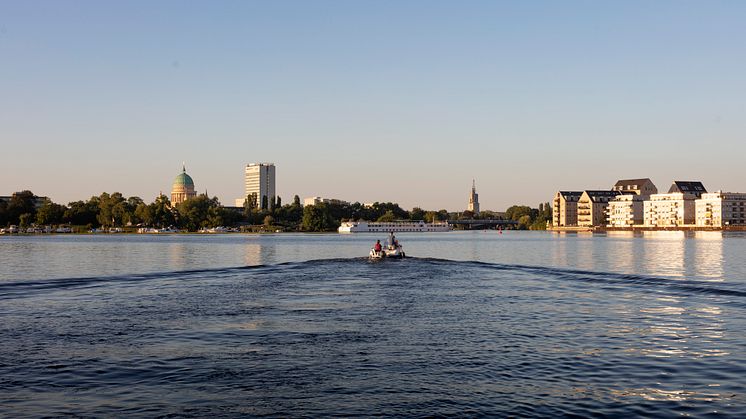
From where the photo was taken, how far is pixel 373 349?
29.5 m

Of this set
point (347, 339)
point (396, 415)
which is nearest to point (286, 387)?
point (396, 415)

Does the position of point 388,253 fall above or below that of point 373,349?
above

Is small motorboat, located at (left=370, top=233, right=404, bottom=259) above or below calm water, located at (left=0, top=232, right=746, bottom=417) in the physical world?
above

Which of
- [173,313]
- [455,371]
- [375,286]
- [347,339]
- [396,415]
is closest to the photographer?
[396,415]

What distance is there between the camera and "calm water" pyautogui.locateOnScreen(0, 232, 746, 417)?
21641mm

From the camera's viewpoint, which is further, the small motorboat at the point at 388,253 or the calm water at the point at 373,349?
the small motorboat at the point at 388,253

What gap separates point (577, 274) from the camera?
6788cm

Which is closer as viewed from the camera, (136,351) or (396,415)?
(396,415)

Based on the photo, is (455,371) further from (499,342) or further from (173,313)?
(173,313)

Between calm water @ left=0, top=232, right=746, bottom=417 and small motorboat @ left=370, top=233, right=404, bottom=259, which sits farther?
small motorboat @ left=370, top=233, right=404, bottom=259

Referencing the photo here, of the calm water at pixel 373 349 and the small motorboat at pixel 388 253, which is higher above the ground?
the small motorboat at pixel 388 253

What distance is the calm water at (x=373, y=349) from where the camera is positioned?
21.6 metres

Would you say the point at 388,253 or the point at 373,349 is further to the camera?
the point at 388,253

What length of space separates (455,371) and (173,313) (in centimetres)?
2113
